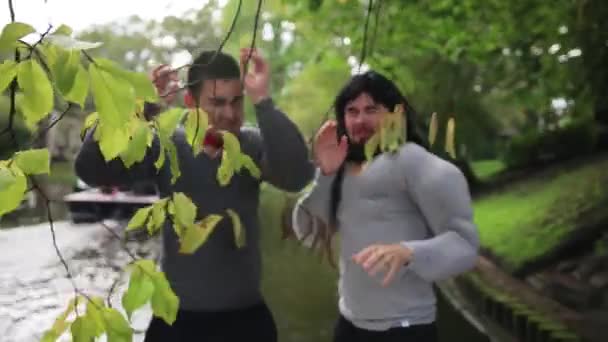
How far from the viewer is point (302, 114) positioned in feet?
65.8

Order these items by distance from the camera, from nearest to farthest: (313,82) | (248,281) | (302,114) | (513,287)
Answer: (248,281) → (513,287) → (313,82) → (302,114)

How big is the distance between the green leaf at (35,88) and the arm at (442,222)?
1.35 meters

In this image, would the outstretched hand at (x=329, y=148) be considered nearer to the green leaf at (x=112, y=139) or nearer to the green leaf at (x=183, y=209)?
the green leaf at (x=183, y=209)

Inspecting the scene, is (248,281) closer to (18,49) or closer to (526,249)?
(18,49)

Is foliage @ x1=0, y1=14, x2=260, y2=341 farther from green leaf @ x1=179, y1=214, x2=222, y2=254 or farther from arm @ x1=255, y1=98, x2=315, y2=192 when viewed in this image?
arm @ x1=255, y1=98, x2=315, y2=192

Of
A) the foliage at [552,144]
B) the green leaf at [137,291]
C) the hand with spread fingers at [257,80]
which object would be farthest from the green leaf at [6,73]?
the foliage at [552,144]

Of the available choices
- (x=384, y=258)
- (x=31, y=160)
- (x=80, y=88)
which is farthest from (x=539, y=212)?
(x=80, y=88)

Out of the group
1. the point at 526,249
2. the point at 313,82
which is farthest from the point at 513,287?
the point at 313,82

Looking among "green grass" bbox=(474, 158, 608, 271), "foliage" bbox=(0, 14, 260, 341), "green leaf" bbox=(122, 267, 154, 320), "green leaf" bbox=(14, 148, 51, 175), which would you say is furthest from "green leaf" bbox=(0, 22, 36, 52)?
"green grass" bbox=(474, 158, 608, 271)

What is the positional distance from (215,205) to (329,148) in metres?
0.43

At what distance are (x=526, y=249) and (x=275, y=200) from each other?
1431 centimetres

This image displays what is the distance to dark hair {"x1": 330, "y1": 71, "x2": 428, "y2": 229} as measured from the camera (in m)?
2.49

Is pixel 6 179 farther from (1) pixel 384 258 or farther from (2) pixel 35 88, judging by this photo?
(1) pixel 384 258

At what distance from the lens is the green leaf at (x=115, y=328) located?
1.39m
